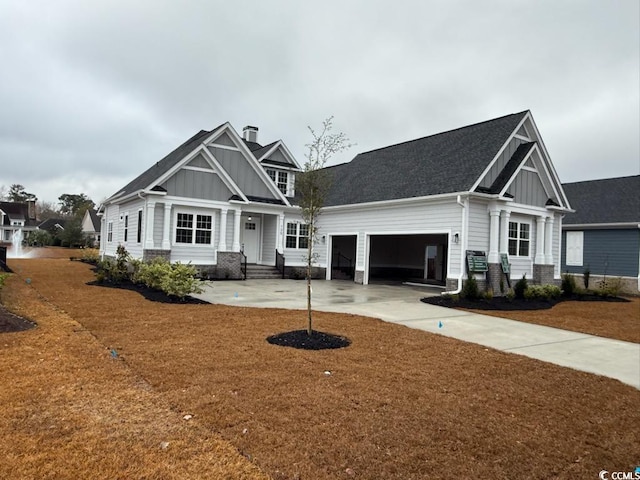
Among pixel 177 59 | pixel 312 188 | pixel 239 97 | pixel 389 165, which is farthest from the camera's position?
pixel 389 165

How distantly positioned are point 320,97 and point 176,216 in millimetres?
8285

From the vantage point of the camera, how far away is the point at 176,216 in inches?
700

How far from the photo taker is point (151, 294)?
40.3 ft

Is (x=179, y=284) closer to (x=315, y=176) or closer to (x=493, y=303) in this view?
(x=315, y=176)

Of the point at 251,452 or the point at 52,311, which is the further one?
the point at 52,311

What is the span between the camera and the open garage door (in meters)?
23.8

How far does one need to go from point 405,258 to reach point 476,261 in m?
10.7

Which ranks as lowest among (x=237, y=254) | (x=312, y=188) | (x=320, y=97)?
(x=237, y=254)

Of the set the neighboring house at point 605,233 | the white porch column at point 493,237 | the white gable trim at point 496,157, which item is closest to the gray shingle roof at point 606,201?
the neighboring house at point 605,233

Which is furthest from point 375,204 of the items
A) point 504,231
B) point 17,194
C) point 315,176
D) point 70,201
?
point 17,194

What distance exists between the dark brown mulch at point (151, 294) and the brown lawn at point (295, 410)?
381cm

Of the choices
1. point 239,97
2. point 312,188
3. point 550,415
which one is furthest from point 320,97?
point 550,415

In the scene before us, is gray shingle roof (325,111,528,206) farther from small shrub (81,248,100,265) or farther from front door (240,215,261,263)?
small shrub (81,248,100,265)

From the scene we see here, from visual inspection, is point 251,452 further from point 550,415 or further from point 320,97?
point 320,97
